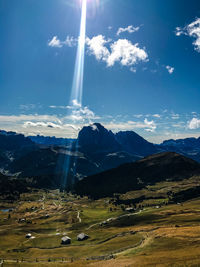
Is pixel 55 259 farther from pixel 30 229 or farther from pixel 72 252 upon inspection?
pixel 30 229

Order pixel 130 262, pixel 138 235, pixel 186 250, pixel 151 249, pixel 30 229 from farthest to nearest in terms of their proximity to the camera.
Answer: pixel 30 229 → pixel 138 235 → pixel 151 249 → pixel 186 250 → pixel 130 262

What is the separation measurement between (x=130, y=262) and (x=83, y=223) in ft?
361

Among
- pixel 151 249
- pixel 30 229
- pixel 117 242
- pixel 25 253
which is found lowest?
pixel 30 229

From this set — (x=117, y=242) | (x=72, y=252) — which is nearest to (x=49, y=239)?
(x=72, y=252)

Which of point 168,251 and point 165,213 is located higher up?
point 168,251

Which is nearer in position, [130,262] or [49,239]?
[130,262]

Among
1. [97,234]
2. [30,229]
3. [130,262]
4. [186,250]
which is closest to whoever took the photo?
[130,262]

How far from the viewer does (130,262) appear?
74938mm

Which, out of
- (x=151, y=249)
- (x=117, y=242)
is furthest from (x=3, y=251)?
(x=151, y=249)


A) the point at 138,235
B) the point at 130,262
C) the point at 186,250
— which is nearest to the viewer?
the point at 130,262

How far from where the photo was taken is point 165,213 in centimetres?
18462

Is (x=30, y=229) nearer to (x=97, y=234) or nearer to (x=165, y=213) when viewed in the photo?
(x=97, y=234)

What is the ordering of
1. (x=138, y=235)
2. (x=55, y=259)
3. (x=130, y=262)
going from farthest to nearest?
(x=138, y=235), (x=55, y=259), (x=130, y=262)

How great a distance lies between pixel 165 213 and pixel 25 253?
11695 cm
